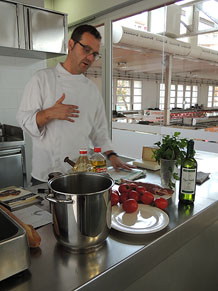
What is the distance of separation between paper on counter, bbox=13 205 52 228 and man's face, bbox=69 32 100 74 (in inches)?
40.0

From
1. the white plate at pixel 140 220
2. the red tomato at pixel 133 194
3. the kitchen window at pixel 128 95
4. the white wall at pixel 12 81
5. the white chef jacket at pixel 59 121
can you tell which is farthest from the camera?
the kitchen window at pixel 128 95

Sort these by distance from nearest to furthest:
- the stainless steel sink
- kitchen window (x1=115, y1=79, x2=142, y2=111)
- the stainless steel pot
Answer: the stainless steel sink < the stainless steel pot < kitchen window (x1=115, y1=79, x2=142, y2=111)

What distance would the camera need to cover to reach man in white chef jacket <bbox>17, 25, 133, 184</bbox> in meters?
1.59

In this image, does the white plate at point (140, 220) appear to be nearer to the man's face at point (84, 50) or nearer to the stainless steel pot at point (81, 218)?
the stainless steel pot at point (81, 218)

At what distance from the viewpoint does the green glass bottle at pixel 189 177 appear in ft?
3.62

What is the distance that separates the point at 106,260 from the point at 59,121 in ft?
3.85

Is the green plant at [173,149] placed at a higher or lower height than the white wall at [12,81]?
lower

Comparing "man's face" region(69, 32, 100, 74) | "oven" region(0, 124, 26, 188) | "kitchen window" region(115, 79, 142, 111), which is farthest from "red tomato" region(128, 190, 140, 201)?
"kitchen window" region(115, 79, 142, 111)

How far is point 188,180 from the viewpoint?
111 centimetres

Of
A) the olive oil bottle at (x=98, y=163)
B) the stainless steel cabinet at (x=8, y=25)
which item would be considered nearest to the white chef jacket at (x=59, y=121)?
the olive oil bottle at (x=98, y=163)

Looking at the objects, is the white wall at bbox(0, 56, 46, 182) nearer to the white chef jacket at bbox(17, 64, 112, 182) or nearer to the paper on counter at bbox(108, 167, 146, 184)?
the white chef jacket at bbox(17, 64, 112, 182)

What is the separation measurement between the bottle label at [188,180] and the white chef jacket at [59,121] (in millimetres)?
837

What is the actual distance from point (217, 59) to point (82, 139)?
496 centimetres

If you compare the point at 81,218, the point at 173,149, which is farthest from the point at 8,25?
the point at 81,218
